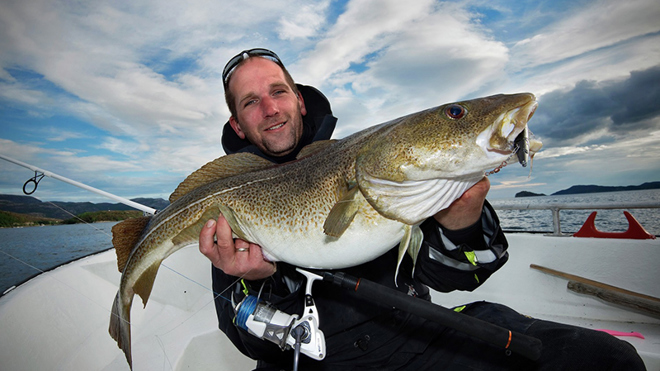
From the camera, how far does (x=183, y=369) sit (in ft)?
11.8

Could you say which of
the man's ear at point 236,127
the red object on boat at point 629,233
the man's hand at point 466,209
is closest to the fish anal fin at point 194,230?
the man's ear at point 236,127

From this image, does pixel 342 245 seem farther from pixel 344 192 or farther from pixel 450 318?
pixel 450 318

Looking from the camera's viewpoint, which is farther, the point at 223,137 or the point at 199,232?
the point at 223,137

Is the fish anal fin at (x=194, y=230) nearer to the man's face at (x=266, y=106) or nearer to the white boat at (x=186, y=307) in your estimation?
the white boat at (x=186, y=307)

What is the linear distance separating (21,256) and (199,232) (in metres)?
2.43

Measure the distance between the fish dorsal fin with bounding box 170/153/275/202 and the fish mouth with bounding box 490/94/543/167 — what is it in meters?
1.57

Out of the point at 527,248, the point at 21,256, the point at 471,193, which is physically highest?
the point at 21,256

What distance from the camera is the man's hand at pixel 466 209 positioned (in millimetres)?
1919

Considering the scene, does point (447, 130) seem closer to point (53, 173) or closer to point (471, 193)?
point (471, 193)

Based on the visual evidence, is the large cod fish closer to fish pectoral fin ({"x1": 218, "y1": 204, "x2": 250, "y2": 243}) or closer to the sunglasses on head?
fish pectoral fin ({"x1": 218, "y1": 204, "x2": 250, "y2": 243})

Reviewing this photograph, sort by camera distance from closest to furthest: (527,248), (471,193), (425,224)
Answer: (471,193), (425,224), (527,248)

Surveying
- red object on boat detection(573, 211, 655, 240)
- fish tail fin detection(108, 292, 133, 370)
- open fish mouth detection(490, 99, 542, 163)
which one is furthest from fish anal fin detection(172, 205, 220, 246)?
red object on boat detection(573, 211, 655, 240)

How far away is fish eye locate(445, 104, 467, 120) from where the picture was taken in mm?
1590

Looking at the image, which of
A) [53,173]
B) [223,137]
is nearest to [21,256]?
[53,173]
